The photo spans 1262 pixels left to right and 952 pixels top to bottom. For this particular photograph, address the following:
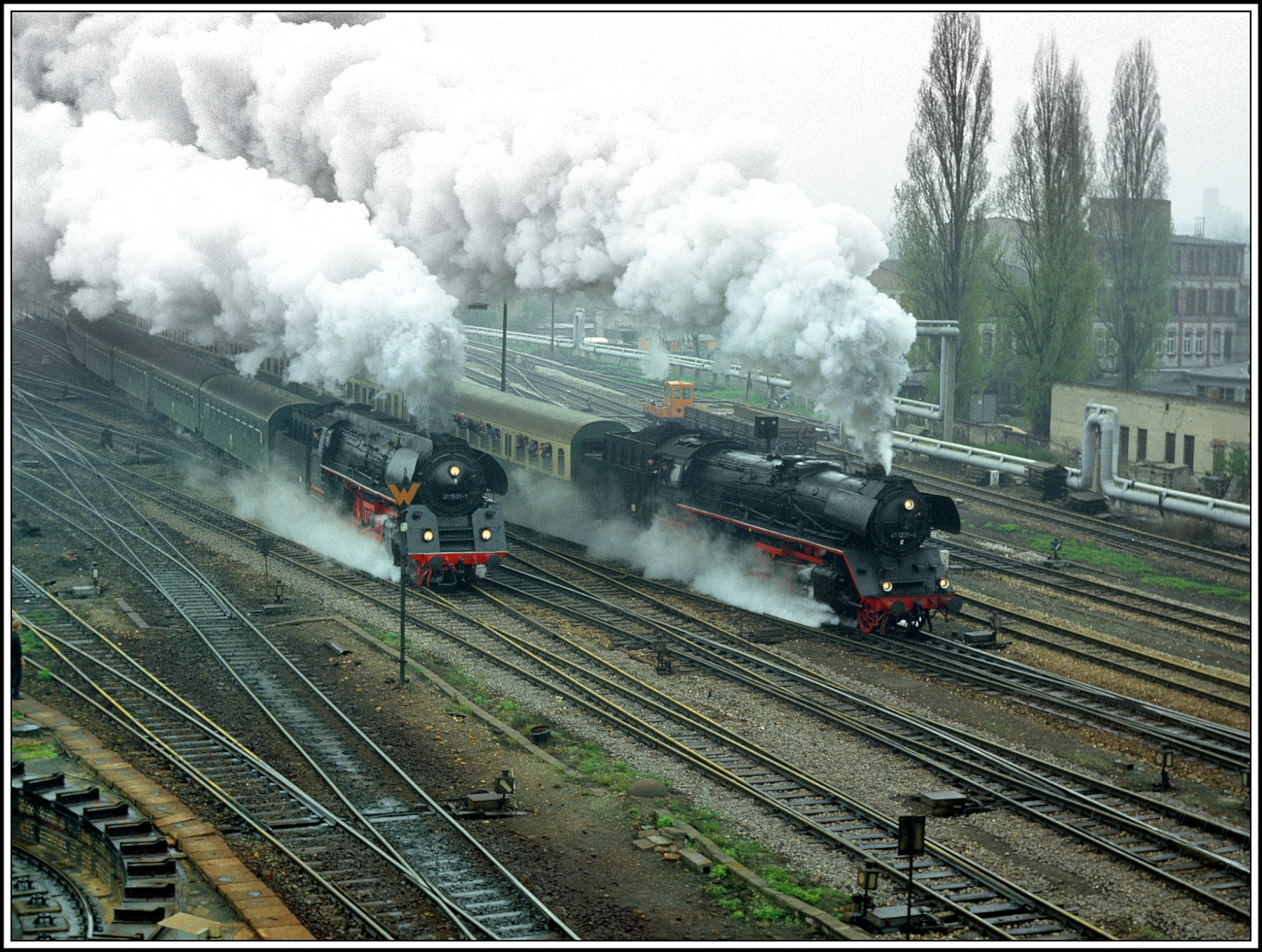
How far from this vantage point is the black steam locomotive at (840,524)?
20.6 meters

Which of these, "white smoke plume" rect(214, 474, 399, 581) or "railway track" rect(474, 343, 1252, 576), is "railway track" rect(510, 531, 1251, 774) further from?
"white smoke plume" rect(214, 474, 399, 581)

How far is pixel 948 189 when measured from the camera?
38.9m

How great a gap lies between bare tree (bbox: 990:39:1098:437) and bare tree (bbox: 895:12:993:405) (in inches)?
45.4

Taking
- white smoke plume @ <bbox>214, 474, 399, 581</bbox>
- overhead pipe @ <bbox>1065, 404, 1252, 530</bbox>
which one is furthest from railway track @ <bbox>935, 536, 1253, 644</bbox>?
white smoke plume @ <bbox>214, 474, 399, 581</bbox>

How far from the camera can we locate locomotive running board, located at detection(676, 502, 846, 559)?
21.2 metres

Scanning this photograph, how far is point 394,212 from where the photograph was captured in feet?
107

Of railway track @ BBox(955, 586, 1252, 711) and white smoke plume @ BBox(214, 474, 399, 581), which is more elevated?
white smoke plume @ BBox(214, 474, 399, 581)

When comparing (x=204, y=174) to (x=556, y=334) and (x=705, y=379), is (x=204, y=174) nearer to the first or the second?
(x=705, y=379)

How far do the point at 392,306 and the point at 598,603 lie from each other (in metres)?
7.12

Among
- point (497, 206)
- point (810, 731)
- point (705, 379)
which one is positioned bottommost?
point (810, 731)

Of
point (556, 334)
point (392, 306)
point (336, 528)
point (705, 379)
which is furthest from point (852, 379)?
point (556, 334)

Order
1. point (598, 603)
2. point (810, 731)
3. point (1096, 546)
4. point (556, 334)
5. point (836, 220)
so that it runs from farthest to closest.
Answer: point (556, 334)
point (1096, 546)
point (598, 603)
point (836, 220)
point (810, 731)

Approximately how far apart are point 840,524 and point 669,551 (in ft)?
19.3

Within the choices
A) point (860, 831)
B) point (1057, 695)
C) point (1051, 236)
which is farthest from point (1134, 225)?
point (860, 831)
